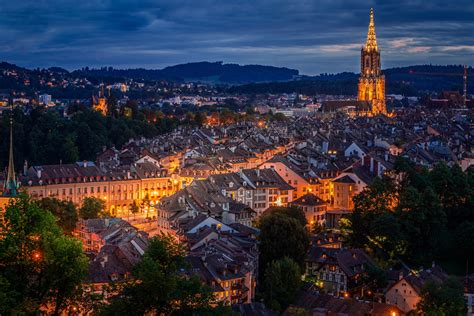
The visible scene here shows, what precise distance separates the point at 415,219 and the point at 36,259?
31.9 metres

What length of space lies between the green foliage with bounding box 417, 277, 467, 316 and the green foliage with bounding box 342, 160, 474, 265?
33.8ft

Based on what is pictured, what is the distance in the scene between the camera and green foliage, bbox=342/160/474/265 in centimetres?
5141

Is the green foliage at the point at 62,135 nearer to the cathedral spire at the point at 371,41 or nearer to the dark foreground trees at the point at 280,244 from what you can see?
the dark foreground trees at the point at 280,244

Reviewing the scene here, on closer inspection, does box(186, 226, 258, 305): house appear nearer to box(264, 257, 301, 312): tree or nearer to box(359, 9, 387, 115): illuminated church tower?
box(264, 257, 301, 312): tree

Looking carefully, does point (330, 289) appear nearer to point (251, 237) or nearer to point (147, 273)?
point (251, 237)

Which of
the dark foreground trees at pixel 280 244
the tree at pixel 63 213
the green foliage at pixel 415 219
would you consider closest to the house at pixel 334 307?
the dark foreground trees at pixel 280 244

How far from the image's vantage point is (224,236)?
149 ft

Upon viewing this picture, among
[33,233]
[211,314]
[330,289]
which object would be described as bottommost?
[330,289]

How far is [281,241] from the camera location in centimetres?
4481

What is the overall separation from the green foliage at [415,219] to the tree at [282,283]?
1084 cm

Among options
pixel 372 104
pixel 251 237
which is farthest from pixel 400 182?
pixel 372 104

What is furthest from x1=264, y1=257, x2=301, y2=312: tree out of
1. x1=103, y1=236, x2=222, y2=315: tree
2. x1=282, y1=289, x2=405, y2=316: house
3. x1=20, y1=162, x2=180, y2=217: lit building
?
x1=20, y1=162, x2=180, y2=217: lit building

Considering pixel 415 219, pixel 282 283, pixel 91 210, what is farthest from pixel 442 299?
pixel 91 210

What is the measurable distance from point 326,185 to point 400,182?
732 centimetres
